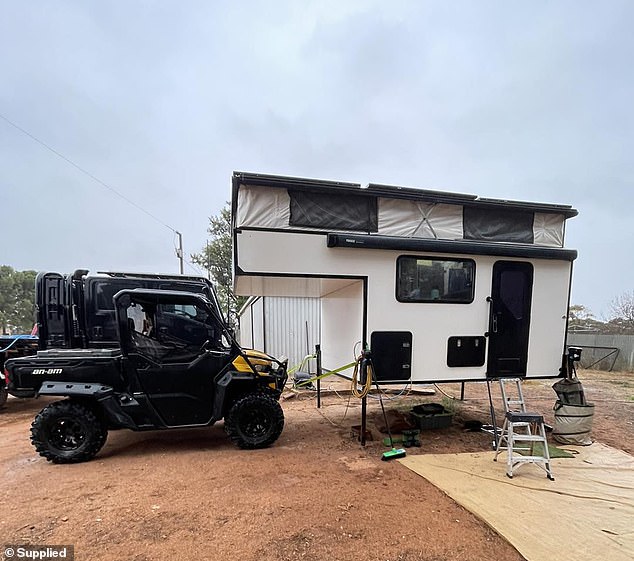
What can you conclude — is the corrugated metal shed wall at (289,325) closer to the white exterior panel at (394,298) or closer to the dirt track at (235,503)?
the white exterior panel at (394,298)

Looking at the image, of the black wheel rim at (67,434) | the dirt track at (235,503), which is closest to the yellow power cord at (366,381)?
the dirt track at (235,503)

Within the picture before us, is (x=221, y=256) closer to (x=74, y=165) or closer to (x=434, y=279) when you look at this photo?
(x=74, y=165)

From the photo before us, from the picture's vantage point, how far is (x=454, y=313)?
4.64 metres

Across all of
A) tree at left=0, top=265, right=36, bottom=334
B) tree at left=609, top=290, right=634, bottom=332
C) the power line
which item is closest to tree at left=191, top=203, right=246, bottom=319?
the power line

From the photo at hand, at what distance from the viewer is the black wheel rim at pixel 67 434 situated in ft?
12.0

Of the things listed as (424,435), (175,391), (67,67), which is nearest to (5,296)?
(67,67)

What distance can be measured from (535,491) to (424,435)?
1.78m

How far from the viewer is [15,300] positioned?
22.9 m

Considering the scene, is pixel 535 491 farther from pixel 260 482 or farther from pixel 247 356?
pixel 247 356

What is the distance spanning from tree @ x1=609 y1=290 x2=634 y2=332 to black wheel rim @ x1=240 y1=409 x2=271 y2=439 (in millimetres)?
19358

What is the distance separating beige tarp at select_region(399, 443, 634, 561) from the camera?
234cm

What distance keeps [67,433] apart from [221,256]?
49.0 ft

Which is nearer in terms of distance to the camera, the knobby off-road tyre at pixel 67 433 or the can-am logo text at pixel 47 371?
the knobby off-road tyre at pixel 67 433

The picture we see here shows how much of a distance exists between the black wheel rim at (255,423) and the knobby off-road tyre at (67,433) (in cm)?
154
